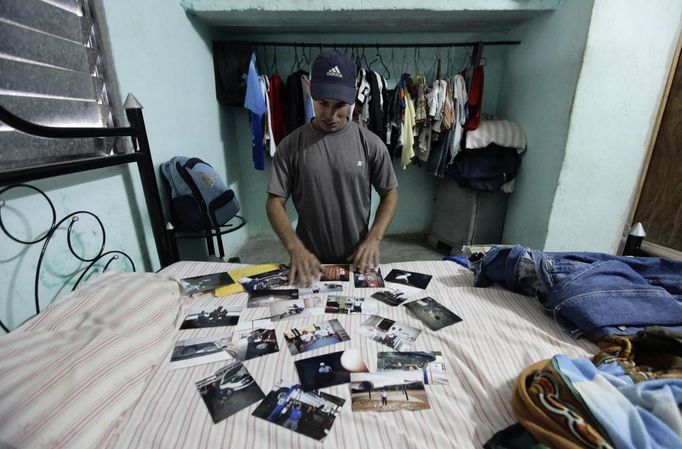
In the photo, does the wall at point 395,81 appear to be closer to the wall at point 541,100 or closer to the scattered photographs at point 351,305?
the wall at point 541,100

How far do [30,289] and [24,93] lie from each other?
646mm

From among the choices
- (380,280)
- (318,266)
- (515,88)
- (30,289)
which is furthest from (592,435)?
(515,88)

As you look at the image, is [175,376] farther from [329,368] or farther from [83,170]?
[83,170]

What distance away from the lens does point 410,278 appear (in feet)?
3.63

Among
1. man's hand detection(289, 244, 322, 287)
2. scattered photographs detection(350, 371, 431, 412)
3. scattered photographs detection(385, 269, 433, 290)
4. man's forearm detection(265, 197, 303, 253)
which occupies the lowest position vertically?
scattered photographs detection(350, 371, 431, 412)

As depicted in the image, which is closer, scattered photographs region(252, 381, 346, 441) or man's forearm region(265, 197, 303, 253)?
scattered photographs region(252, 381, 346, 441)

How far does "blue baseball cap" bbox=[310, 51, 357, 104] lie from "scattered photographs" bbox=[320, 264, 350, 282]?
0.66 meters

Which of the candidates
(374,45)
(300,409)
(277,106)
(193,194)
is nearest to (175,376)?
(300,409)

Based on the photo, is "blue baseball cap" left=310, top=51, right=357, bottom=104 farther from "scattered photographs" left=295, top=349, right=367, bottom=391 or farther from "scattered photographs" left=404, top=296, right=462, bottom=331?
"scattered photographs" left=295, top=349, right=367, bottom=391

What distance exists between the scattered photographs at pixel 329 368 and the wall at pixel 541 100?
225 centimetres

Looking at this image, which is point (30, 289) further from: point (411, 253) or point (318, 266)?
point (411, 253)

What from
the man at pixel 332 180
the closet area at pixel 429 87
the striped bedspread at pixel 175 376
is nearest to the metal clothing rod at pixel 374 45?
the closet area at pixel 429 87

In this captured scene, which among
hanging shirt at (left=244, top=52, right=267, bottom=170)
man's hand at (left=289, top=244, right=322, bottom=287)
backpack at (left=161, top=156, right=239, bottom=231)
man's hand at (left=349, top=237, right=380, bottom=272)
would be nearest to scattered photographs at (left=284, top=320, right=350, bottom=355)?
man's hand at (left=289, top=244, right=322, bottom=287)

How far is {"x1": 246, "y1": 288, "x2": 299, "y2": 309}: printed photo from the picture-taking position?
967 millimetres
